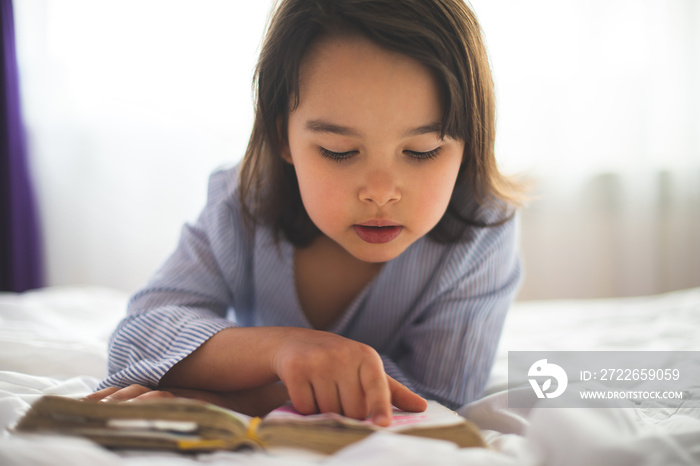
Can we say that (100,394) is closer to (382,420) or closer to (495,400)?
(382,420)

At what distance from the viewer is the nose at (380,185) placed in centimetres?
64

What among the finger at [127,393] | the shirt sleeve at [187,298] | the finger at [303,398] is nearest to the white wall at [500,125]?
the shirt sleeve at [187,298]

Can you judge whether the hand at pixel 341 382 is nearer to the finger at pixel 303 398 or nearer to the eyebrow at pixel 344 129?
the finger at pixel 303 398

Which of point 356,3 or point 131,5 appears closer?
point 356,3

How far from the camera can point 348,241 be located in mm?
741

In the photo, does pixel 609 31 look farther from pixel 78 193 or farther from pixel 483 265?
pixel 78 193

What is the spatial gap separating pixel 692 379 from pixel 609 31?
5.46ft

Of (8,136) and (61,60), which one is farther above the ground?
(61,60)

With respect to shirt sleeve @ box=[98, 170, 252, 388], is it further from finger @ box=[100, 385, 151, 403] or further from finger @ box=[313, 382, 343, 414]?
finger @ box=[313, 382, 343, 414]

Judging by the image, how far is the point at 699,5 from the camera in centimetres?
200

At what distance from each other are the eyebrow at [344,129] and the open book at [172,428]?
336 mm

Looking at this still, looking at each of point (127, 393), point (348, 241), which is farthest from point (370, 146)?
point (127, 393)

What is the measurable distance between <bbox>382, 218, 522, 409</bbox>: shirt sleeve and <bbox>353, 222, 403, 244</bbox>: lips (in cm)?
18

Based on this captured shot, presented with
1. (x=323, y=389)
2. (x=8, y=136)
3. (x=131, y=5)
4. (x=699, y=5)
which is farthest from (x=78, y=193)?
(x=699, y=5)
